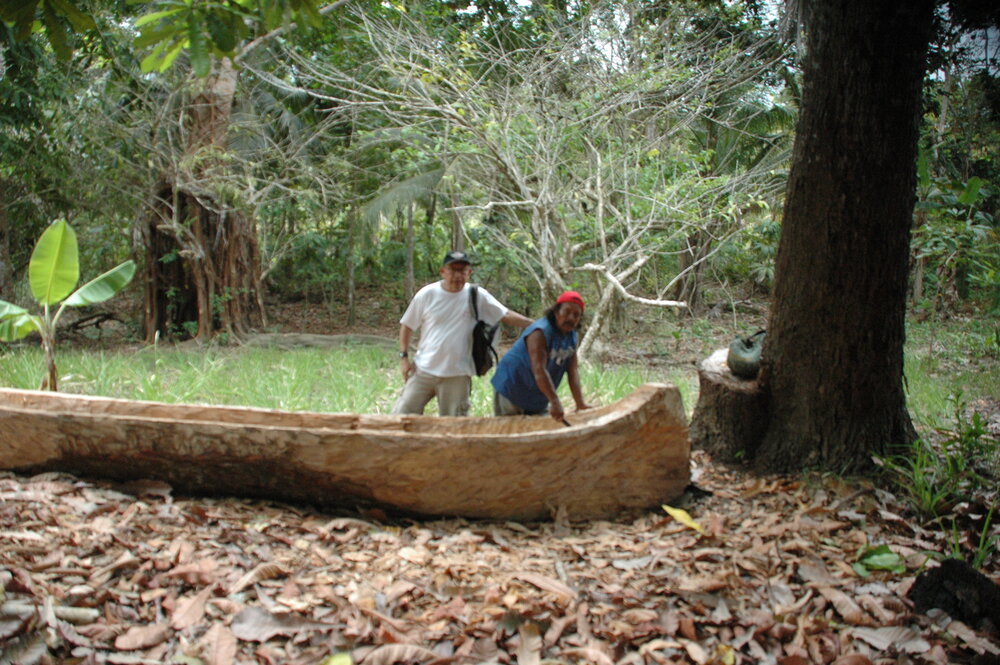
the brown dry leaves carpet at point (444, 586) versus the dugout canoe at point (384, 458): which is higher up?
the dugout canoe at point (384, 458)

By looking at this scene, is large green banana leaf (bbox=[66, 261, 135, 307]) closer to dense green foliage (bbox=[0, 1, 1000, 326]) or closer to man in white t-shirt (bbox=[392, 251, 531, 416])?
dense green foliage (bbox=[0, 1, 1000, 326])

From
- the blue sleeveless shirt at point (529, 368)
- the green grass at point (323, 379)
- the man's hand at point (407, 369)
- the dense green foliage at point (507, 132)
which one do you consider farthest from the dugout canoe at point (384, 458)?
the dense green foliage at point (507, 132)

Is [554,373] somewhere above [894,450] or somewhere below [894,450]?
above

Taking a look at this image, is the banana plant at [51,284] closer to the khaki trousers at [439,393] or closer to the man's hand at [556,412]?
the khaki trousers at [439,393]

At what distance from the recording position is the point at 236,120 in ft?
35.3

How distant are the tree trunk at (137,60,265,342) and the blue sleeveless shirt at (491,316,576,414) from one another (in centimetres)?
725

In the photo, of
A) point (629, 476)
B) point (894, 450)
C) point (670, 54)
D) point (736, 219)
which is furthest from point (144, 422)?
point (736, 219)

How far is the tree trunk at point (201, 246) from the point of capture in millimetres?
9766

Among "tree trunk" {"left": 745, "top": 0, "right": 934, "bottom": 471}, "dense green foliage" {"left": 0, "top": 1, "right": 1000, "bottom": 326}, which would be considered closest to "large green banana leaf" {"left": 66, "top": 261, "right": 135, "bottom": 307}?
"dense green foliage" {"left": 0, "top": 1, "right": 1000, "bottom": 326}

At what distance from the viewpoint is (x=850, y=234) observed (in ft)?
11.4

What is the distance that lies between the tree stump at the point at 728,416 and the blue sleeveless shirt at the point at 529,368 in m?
0.95

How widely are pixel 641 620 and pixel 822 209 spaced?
2.34 meters

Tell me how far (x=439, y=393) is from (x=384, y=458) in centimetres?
108

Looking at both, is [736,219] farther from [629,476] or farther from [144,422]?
[144,422]
